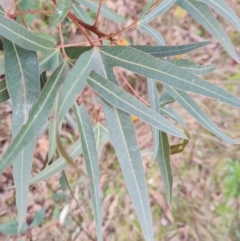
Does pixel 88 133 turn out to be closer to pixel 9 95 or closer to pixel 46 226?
pixel 9 95

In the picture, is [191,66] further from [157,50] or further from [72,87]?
[72,87]

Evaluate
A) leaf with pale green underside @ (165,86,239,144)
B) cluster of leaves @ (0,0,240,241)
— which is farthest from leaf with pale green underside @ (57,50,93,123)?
leaf with pale green underside @ (165,86,239,144)

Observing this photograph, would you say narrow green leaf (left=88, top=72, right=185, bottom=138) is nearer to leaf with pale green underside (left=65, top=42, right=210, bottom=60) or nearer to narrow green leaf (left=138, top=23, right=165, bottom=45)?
leaf with pale green underside (left=65, top=42, right=210, bottom=60)

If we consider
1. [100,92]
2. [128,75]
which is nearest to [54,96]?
[100,92]

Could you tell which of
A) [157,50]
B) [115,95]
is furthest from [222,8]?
[115,95]

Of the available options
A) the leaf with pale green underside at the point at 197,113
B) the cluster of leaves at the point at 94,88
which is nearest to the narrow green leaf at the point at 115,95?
the cluster of leaves at the point at 94,88
